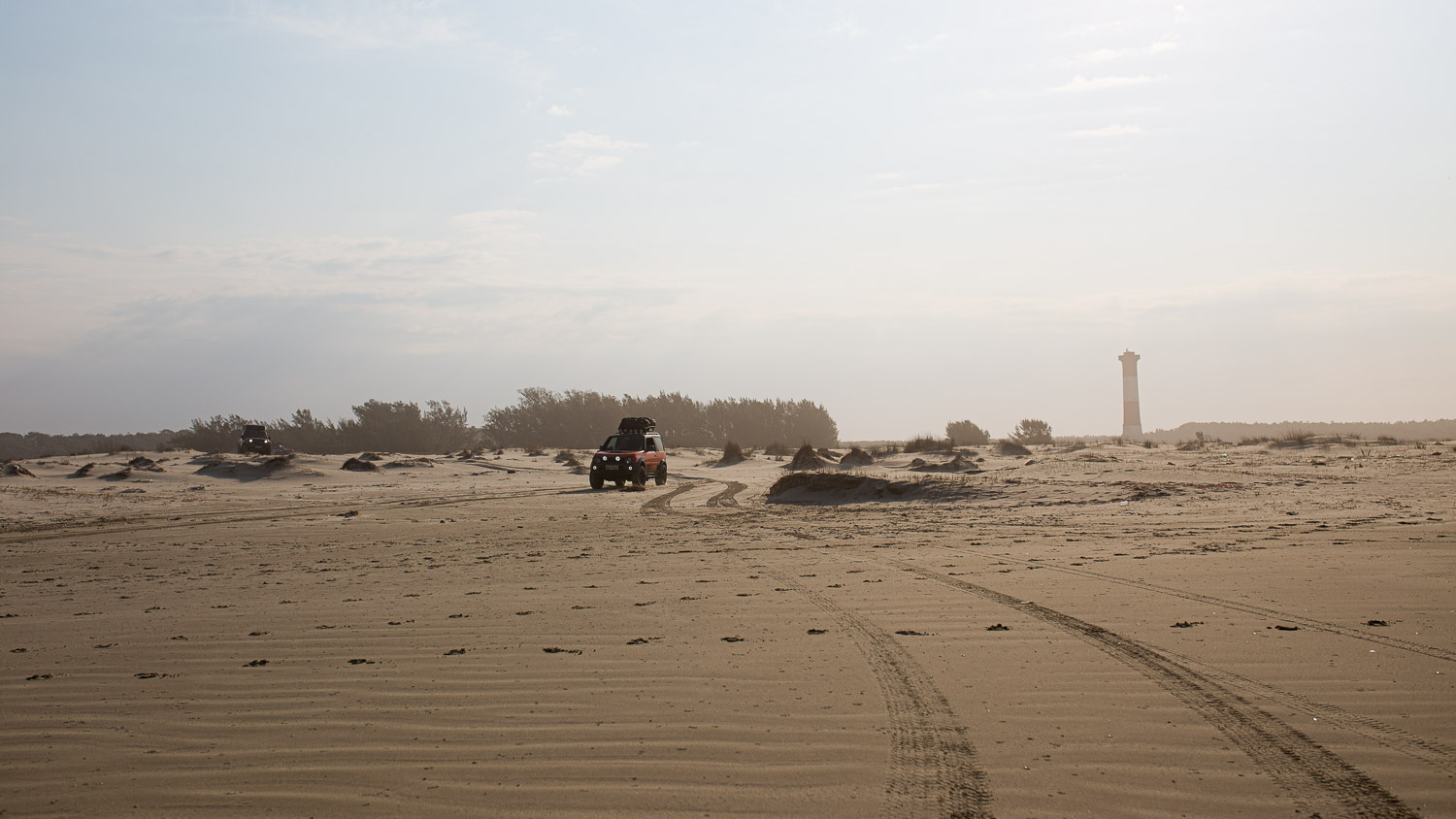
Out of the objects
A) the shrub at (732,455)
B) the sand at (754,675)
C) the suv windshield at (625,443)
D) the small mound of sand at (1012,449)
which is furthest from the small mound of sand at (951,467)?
the shrub at (732,455)

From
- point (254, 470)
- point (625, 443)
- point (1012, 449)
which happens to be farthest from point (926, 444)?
point (254, 470)

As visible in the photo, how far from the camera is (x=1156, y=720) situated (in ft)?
13.6

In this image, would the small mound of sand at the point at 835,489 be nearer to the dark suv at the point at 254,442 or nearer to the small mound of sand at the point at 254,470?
the small mound of sand at the point at 254,470

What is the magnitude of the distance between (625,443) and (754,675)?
2347 cm

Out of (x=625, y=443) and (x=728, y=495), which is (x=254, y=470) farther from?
(x=728, y=495)

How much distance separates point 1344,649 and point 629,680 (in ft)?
13.8

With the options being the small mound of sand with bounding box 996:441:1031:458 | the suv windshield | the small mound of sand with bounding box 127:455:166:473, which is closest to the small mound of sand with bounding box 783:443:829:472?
the suv windshield

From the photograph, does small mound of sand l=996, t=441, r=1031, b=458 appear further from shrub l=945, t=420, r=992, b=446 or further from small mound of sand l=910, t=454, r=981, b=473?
shrub l=945, t=420, r=992, b=446

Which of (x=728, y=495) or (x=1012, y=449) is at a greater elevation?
(x=1012, y=449)

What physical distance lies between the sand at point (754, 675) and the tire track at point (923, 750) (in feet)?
0.06

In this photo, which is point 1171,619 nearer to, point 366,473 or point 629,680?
point 629,680

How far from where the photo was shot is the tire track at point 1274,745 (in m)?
3.17


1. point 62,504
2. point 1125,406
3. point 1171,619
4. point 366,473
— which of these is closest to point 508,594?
point 1171,619

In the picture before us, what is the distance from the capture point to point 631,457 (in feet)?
89.9
